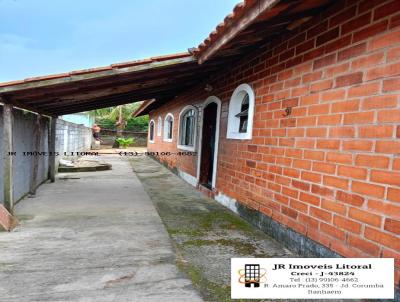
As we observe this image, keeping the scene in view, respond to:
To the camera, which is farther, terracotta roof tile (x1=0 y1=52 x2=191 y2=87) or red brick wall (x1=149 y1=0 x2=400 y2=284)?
terracotta roof tile (x1=0 y1=52 x2=191 y2=87)

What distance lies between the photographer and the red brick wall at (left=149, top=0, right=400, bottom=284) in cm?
246

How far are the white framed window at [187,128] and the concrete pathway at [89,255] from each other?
3.39 metres

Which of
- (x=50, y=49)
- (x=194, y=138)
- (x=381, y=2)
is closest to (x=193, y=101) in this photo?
(x=194, y=138)

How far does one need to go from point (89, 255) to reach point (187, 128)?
6978 mm

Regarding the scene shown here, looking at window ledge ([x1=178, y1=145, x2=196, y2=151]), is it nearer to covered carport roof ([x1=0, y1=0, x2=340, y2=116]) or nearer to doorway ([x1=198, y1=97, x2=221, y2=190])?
doorway ([x1=198, y1=97, x2=221, y2=190])

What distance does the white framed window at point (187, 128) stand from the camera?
347 inches

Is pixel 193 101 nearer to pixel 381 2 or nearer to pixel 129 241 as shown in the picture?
pixel 129 241

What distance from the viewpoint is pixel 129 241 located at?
3.82m

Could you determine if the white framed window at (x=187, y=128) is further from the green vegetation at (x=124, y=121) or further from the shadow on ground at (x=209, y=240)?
the green vegetation at (x=124, y=121)

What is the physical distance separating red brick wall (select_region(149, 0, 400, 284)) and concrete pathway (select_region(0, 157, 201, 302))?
61.0 inches

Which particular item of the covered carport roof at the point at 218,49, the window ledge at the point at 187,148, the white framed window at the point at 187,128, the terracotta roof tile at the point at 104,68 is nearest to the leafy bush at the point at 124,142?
the white framed window at the point at 187,128

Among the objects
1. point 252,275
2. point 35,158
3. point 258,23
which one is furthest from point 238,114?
point 35,158

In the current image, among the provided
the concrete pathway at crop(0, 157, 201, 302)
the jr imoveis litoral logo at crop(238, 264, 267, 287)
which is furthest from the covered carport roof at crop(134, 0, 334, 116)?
the concrete pathway at crop(0, 157, 201, 302)

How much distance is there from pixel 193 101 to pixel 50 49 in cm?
8336
